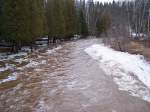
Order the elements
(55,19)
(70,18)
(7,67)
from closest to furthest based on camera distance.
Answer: (7,67) → (55,19) → (70,18)

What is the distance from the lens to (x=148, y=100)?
37.7ft

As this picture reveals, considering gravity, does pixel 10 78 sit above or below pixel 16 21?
below

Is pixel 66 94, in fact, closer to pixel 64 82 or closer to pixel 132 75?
pixel 64 82

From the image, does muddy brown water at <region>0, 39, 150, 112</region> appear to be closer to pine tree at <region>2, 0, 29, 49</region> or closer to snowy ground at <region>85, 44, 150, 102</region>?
snowy ground at <region>85, 44, 150, 102</region>


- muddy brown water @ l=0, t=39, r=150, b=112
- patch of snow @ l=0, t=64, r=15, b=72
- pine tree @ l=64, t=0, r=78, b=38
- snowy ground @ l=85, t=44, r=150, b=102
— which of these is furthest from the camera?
pine tree @ l=64, t=0, r=78, b=38

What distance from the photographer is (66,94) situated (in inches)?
499

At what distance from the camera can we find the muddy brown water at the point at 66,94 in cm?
1073

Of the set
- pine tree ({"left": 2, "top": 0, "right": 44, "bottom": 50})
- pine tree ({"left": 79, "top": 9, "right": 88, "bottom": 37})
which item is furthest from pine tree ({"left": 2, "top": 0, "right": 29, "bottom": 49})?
pine tree ({"left": 79, "top": 9, "right": 88, "bottom": 37})

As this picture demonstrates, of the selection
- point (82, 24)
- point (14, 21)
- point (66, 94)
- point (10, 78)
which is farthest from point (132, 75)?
point (82, 24)

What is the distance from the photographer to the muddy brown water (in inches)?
423

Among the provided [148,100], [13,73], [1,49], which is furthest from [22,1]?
[148,100]

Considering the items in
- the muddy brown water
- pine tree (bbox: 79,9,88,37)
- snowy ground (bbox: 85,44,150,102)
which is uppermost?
pine tree (bbox: 79,9,88,37)

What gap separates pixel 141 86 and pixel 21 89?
6016 mm

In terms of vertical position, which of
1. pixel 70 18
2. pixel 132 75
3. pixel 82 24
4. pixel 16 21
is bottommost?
pixel 132 75
